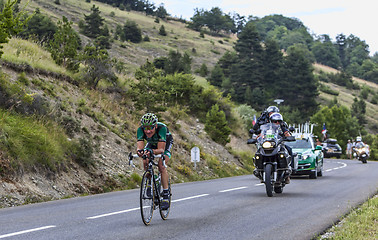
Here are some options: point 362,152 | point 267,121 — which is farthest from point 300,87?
point 267,121

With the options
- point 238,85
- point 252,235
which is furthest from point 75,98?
point 238,85

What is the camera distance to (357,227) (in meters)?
8.30

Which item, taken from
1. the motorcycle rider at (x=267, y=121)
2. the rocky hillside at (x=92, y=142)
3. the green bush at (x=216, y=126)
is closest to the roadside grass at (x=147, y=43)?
the green bush at (x=216, y=126)

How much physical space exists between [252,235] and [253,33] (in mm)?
89030

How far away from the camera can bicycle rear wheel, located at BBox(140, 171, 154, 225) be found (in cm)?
871

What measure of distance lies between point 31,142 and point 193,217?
747 centimetres

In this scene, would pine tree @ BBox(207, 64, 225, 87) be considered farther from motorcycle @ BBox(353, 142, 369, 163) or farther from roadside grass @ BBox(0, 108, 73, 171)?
roadside grass @ BBox(0, 108, 73, 171)

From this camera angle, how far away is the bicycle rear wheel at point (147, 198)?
871 cm

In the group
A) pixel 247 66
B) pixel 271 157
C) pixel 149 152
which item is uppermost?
pixel 247 66

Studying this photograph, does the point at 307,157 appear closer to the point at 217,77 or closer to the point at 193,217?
the point at 193,217

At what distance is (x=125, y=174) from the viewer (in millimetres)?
19234

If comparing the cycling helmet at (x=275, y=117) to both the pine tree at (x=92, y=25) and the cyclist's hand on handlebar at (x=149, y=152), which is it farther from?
the pine tree at (x=92, y=25)

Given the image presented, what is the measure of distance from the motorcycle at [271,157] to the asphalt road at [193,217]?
1.74ft

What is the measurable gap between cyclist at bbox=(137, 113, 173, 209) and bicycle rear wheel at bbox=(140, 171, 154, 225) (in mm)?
283
